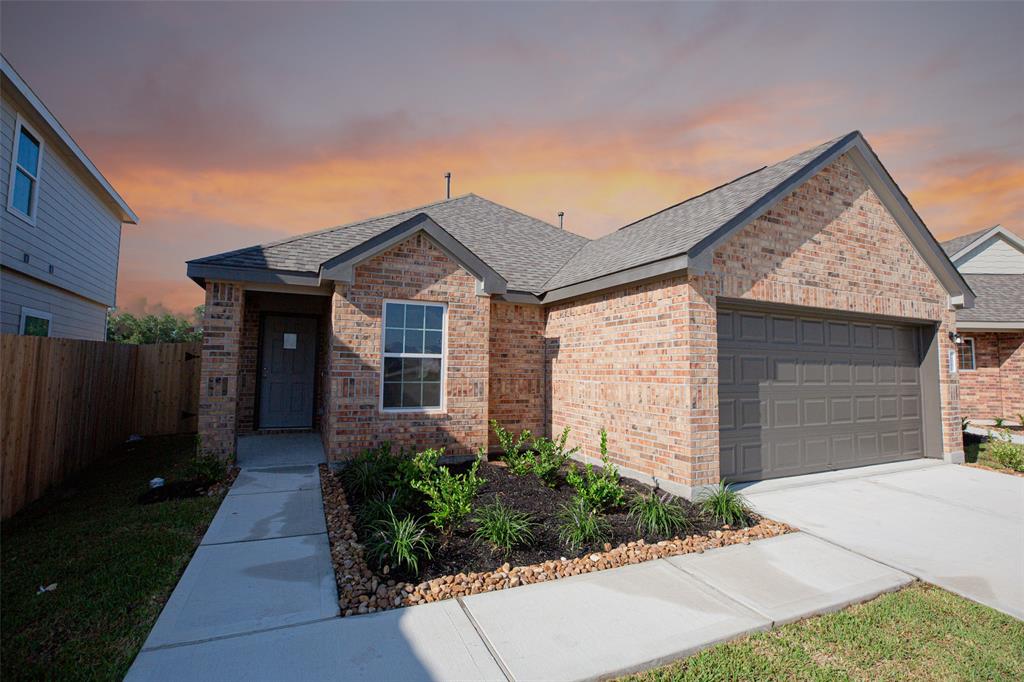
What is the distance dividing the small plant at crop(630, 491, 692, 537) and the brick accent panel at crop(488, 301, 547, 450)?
3.94 m

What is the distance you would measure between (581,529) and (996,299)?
18.9 m

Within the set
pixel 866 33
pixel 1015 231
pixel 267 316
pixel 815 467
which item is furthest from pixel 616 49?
pixel 1015 231

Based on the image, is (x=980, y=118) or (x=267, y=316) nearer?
(x=980, y=118)

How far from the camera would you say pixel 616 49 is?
25.4ft

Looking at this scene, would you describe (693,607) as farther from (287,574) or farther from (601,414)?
(601,414)

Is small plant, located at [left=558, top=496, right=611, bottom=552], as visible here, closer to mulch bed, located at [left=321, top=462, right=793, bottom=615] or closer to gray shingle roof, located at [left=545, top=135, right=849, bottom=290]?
mulch bed, located at [left=321, top=462, right=793, bottom=615]

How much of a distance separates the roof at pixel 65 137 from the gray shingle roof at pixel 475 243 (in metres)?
4.75

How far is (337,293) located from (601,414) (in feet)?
15.8

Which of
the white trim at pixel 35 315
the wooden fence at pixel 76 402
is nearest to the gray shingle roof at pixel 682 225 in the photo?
the wooden fence at pixel 76 402

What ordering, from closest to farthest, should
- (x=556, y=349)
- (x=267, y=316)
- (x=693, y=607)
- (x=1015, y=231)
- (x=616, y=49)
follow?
(x=693, y=607), (x=616, y=49), (x=556, y=349), (x=267, y=316), (x=1015, y=231)

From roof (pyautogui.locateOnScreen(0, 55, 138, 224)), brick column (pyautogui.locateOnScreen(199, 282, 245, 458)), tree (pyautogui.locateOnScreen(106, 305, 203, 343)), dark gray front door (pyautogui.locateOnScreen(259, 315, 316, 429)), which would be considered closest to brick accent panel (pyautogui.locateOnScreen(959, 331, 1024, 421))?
dark gray front door (pyautogui.locateOnScreen(259, 315, 316, 429))

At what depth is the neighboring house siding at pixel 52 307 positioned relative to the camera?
8266 millimetres

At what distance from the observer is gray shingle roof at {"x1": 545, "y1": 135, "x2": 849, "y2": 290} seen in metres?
6.74

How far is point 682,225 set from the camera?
775 cm
